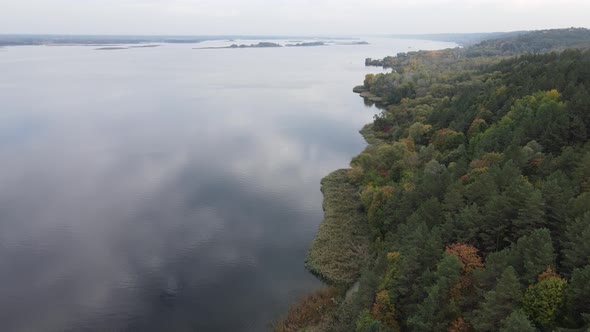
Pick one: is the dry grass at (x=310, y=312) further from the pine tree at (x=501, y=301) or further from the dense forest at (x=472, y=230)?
the pine tree at (x=501, y=301)

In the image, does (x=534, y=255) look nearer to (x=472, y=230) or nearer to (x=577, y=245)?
(x=577, y=245)

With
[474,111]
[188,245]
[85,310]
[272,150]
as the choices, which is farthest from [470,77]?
[85,310]

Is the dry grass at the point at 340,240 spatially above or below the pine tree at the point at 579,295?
below

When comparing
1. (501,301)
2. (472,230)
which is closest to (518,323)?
(501,301)

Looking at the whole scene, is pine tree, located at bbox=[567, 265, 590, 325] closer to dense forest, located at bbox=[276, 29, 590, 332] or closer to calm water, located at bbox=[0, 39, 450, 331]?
dense forest, located at bbox=[276, 29, 590, 332]

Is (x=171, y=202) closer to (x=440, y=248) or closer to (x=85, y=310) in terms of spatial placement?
(x=85, y=310)

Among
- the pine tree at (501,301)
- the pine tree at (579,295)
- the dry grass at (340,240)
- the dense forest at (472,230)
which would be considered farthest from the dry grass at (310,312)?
the pine tree at (579,295)
